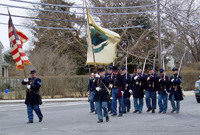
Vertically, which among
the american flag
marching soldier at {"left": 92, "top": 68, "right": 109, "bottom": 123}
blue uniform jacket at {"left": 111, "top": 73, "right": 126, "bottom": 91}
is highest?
the american flag

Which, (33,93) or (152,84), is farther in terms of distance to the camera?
(152,84)

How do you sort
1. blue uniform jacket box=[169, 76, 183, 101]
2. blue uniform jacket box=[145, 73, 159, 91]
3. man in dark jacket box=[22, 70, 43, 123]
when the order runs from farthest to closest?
blue uniform jacket box=[145, 73, 159, 91], blue uniform jacket box=[169, 76, 183, 101], man in dark jacket box=[22, 70, 43, 123]

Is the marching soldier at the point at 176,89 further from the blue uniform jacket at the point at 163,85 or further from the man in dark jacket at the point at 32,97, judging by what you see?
the man in dark jacket at the point at 32,97

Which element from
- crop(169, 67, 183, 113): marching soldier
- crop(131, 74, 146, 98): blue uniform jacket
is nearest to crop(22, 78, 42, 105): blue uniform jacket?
crop(131, 74, 146, 98): blue uniform jacket

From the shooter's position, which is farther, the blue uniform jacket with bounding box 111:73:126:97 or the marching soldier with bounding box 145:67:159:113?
the marching soldier with bounding box 145:67:159:113

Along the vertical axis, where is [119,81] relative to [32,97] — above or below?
above

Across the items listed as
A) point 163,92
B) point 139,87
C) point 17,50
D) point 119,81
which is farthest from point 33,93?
point 163,92

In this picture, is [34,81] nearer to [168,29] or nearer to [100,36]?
[100,36]

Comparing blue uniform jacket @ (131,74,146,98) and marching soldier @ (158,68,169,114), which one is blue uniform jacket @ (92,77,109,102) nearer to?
blue uniform jacket @ (131,74,146,98)

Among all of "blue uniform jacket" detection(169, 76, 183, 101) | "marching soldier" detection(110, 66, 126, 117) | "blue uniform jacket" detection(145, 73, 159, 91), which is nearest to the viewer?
"marching soldier" detection(110, 66, 126, 117)

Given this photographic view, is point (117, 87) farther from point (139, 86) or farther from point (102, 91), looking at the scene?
point (139, 86)

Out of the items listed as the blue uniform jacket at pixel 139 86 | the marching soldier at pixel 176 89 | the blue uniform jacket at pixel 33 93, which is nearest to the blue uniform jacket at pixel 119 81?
the blue uniform jacket at pixel 139 86

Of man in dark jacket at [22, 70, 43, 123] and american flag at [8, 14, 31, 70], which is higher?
american flag at [8, 14, 31, 70]

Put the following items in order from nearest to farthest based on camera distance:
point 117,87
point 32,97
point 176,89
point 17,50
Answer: point 32,97
point 17,50
point 117,87
point 176,89
